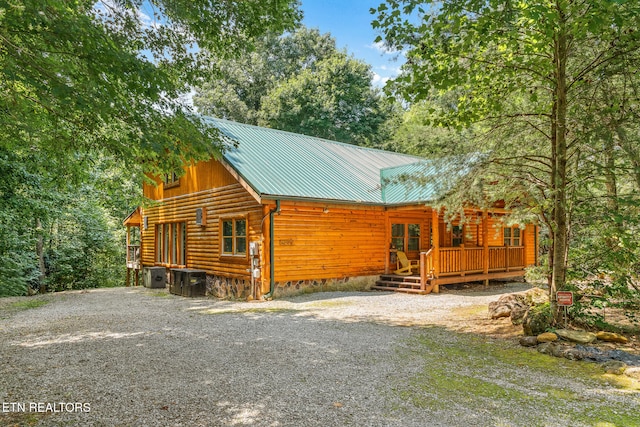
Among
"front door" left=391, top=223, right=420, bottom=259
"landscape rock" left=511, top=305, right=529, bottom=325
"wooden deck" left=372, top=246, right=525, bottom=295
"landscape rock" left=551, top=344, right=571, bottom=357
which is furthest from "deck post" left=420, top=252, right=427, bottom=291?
"landscape rock" left=551, top=344, right=571, bottom=357

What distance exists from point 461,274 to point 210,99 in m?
25.5

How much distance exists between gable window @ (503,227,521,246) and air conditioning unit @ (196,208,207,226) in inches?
474

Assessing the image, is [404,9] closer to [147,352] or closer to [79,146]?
[79,146]

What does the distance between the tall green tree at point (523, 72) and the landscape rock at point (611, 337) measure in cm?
85

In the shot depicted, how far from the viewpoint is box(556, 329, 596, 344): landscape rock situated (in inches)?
247

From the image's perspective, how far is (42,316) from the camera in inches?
388

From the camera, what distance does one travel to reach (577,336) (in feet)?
20.9

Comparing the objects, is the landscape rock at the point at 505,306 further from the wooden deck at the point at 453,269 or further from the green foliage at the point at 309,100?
the green foliage at the point at 309,100

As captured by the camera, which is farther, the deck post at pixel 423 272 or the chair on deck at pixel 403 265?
the chair on deck at pixel 403 265

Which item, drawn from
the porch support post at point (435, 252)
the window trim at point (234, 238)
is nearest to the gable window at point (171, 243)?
the window trim at point (234, 238)

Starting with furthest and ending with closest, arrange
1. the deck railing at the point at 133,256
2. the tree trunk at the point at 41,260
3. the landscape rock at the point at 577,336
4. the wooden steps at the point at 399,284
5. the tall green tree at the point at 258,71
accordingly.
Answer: the tall green tree at the point at 258,71 → the deck railing at the point at 133,256 → the tree trunk at the point at 41,260 → the wooden steps at the point at 399,284 → the landscape rock at the point at 577,336

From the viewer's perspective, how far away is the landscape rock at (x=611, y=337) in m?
6.47

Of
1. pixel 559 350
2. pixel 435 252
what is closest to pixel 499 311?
pixel 559 350

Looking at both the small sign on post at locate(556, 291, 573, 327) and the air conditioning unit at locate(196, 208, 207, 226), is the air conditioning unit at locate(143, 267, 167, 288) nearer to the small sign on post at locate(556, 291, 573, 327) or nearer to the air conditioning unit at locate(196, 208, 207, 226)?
Result: the air conditioning unit at locate(196, 208, 207, 226)
